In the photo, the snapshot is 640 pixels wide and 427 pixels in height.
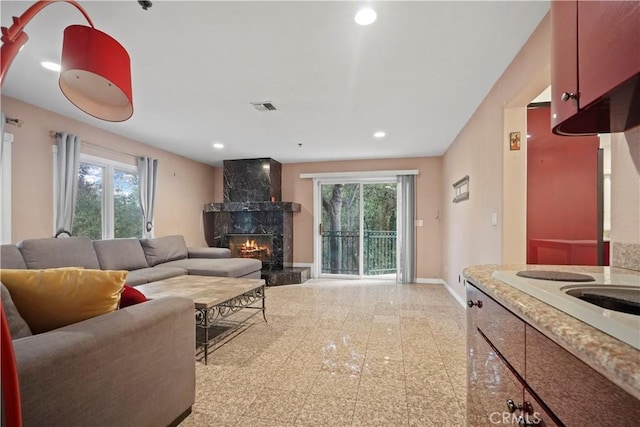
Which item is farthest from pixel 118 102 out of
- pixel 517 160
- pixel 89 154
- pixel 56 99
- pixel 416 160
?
pixel 416 160

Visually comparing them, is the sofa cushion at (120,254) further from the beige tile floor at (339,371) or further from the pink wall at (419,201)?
the pink wall at (419,201)

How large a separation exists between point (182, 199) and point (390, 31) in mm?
4646

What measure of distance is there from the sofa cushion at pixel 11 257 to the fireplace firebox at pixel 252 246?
10.7 ft

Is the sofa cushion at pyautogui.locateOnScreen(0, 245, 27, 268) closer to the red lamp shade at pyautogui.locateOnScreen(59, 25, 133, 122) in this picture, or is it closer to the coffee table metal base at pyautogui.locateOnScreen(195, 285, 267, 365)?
the coffee table metal base at pyautogui.locateOnScreen(195, 285, 267, 365)

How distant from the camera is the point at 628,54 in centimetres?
71

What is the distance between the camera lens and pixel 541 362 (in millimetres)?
686

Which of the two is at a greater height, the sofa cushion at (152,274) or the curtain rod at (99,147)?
the curtain rod at (99,147)

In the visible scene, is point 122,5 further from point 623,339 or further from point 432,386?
point 432,386

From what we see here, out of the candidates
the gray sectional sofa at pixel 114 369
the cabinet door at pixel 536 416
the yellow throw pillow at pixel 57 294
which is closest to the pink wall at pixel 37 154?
the yellow throw pillow at pixel 57 294

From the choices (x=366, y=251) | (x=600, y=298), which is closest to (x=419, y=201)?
(x=366, y=251)

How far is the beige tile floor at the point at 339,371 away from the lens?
1633 millimetres

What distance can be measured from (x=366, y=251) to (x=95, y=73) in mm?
5023

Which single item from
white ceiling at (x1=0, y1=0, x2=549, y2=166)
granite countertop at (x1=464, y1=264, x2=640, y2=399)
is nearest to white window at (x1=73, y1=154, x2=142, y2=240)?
white ceiling at (x1=0, y1=0, x2=549, y2=166)

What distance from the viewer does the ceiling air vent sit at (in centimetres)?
291
